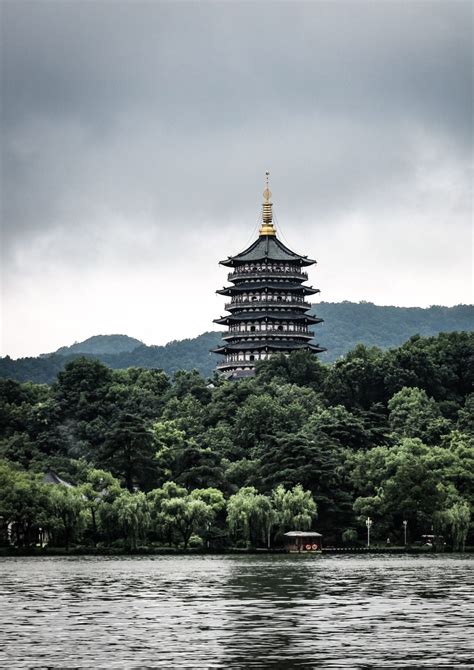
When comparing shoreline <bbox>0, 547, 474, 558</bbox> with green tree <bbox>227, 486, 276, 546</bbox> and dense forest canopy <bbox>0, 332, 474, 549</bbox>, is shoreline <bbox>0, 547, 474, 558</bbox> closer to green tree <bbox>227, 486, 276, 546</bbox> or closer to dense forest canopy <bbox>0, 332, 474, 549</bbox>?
dense forest canopy <bbox>0, 332, 474, 549</bbox>

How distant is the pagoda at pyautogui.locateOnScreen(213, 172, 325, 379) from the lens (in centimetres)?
12075

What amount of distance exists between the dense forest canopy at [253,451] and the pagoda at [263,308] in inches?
137

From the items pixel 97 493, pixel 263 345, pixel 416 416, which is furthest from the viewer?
pixel 263 345

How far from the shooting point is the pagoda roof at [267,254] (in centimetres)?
12344

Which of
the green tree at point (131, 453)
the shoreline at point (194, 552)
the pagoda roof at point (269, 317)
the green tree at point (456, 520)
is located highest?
the pagoda roof at point (269, 317)

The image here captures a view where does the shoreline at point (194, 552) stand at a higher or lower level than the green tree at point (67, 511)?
lower

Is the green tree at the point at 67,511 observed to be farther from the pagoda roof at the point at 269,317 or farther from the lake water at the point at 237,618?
the pagoda roof at the point at 269,317

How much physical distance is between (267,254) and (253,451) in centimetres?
3111

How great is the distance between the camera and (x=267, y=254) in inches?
4865

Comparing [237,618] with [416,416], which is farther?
[416,416]

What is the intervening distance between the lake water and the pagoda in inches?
2410

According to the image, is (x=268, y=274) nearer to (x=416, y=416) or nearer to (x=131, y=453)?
(x=416, y=416)

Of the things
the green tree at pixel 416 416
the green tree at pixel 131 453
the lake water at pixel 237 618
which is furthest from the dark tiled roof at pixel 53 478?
the lake water at pixel 237 618

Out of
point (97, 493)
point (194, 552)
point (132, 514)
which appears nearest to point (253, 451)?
point (194, 552)
